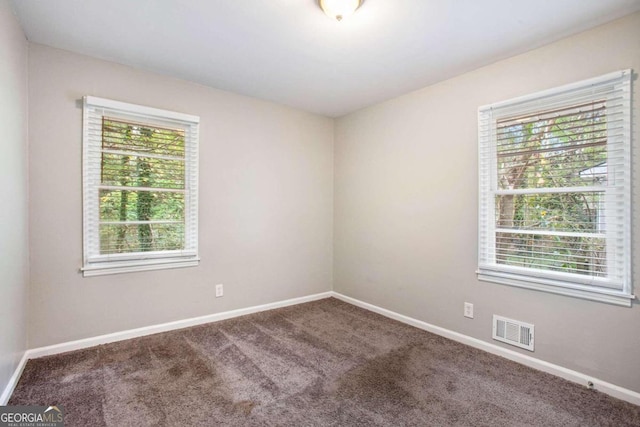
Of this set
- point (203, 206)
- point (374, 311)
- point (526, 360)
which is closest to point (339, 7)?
point (203, 206)

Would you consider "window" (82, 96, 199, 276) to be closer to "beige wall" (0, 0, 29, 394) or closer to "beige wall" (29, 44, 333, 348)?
"beige wall" (29, 44, 333, 348)

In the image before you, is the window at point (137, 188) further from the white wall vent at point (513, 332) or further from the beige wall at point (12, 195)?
the white wall vent at point (513, 332)

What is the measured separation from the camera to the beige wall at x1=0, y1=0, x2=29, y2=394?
1.85 meters

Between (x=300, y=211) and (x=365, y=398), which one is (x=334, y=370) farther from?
(x=300, y=211)

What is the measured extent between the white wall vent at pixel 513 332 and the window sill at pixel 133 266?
2.84 meters

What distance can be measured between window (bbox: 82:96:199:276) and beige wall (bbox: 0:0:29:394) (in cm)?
40

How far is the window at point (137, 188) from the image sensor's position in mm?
2662

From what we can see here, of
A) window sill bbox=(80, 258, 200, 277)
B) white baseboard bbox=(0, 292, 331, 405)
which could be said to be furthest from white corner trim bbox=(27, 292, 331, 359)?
window sill bbox=(80, 258, 200, 277)

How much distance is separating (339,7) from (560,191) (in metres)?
2.01

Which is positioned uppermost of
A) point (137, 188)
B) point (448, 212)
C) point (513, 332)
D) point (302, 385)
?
point (137, 188)

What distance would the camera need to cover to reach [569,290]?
7.34 ft

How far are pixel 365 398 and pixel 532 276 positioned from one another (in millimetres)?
1586

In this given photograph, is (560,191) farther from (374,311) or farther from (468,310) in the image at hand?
(374,311)

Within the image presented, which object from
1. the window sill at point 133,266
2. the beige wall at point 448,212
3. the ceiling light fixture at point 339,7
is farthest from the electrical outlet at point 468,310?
the window sill at point 133,266
